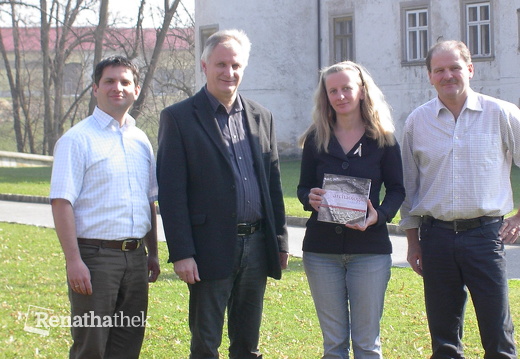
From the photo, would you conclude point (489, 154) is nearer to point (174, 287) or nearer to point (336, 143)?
point (336, 143)

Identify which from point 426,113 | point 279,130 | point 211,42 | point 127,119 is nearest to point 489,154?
point 426,113

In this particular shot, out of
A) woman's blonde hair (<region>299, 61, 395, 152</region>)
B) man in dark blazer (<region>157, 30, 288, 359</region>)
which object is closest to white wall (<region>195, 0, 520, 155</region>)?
woman's blonde hair (<region>299, 61, 395, 152</region>)

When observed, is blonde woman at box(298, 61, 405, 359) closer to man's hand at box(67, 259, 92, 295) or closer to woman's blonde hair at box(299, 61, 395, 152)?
woman's blonde hair at box(299, 61, 395, 152)

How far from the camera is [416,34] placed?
3067 cm

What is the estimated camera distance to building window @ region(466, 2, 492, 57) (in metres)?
29.2

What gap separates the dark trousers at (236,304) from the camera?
521cm

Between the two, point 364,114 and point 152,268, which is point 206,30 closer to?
point 152,268

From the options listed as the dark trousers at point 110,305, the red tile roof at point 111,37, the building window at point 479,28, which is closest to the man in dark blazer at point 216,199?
the dark trousers at point 110,305

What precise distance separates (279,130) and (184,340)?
27.8 metres

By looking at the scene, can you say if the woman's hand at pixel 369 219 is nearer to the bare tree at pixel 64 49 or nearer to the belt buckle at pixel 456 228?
the belt buckle at pixel 456 228

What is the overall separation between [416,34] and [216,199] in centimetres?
2674

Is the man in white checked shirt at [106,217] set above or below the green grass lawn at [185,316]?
above

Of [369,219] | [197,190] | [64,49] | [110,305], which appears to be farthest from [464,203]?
[64,49]

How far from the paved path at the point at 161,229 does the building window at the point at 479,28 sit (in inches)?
629
